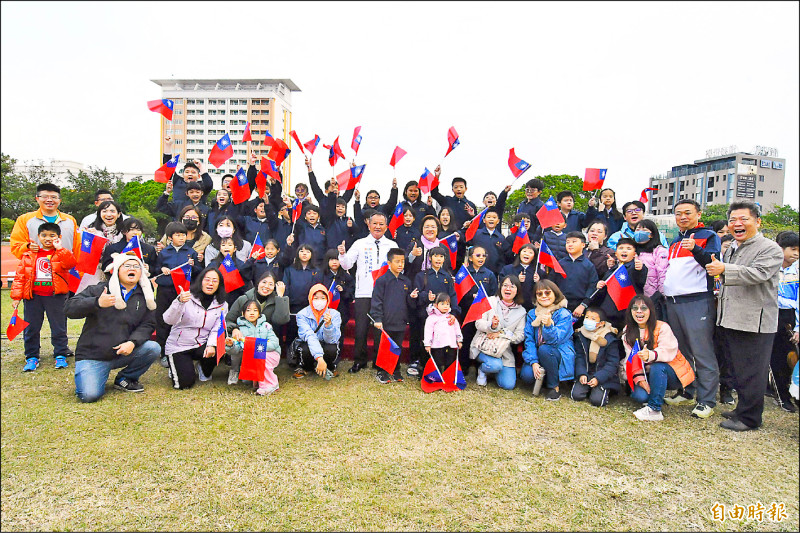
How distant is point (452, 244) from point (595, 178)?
236 cm

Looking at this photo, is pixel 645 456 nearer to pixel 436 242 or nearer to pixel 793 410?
pixel 793 410

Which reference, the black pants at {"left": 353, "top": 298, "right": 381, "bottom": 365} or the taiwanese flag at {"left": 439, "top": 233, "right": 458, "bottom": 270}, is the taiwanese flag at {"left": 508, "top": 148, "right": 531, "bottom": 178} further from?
the black pants at {"left": 353, "top": 298, "right": 381, "bottom": 365}

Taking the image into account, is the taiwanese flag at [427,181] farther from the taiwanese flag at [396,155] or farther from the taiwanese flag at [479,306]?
the taiwanese flag at [479,306]

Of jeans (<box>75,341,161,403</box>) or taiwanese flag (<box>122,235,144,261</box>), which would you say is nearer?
jeans (<box>75,341,161,403</box>)

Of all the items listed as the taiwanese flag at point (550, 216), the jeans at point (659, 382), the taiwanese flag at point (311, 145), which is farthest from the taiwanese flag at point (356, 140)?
the jeans at point (659, 382)

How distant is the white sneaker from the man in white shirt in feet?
9.79

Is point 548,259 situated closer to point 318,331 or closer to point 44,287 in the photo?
point 318,331

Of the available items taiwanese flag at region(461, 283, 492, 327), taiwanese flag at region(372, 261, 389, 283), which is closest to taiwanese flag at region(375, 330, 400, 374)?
taiwanese flag at region(372, 261, 389, 283)

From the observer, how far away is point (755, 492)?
11.1ft

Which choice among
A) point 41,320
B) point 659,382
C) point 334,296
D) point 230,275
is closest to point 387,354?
point 334,296

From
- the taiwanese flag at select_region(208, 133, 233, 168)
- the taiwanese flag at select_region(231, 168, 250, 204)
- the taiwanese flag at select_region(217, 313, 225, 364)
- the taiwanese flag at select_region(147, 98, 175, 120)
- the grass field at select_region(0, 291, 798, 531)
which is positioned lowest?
the grass field at select_region(0, 291, 798, 531)

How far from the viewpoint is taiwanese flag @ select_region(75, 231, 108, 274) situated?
5738 millimetres

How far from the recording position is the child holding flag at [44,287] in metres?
5.64

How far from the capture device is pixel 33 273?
18.7ft
